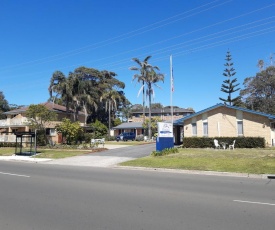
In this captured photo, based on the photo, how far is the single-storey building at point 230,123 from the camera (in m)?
29.2

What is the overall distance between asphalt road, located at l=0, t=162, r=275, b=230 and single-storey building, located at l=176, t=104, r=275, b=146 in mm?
18766

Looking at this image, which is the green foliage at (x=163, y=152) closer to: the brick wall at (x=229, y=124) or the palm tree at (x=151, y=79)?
the brick wall at (x=229, y=124)

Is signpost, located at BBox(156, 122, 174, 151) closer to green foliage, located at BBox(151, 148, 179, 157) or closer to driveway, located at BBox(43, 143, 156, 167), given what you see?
green foliage, located at BBox(151, 148, 179, 157)

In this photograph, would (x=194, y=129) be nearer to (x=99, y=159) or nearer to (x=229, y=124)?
(x=229, y=124)

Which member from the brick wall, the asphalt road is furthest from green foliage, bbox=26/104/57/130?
the asphalt road

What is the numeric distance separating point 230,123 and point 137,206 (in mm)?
24843

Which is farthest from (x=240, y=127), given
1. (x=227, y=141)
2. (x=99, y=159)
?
(x=99, y=159)

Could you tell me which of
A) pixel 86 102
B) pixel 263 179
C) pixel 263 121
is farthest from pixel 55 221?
pixel 86 102

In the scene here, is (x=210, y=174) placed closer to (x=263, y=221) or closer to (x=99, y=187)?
(x=99, y=187)

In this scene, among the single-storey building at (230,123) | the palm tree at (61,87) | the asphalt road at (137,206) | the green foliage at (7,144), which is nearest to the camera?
the asphalt road at (137,206)

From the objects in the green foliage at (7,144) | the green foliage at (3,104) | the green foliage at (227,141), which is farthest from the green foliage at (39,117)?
the green foliage at (3,104)

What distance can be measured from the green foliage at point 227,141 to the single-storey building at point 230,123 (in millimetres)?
1896

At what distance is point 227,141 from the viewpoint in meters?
29.0

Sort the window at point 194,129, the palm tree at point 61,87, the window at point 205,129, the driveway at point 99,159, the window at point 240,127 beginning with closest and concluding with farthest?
the driveway at point 99,159, the window at point 240,127, the window at point 205,129, the window at point 194,129, the palm tree at point 61,87
